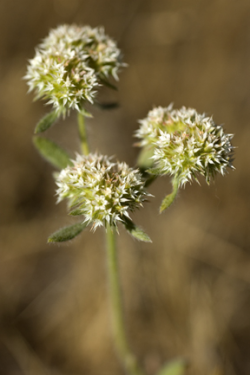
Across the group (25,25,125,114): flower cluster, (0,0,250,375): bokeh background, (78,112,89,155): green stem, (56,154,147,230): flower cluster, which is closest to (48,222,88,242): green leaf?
(56,154,147,230): flower cluster

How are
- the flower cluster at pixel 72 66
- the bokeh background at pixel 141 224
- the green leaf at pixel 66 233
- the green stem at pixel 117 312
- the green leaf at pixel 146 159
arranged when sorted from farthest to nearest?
the bokeh background at pixel 141 224 → the green stem at pixel 117 312 → the green leaf at pixel 146 159 → the flower cluster at pixel 72 66 → the green leaf at pixel 66 233

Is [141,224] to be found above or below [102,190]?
above

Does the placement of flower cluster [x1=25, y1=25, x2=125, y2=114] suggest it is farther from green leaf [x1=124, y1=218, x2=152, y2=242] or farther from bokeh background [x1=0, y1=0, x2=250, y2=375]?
bokeh background [x1=0, y1=0, x2=250, y2=375]

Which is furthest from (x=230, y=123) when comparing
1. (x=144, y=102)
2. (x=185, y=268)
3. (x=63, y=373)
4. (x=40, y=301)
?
(x=63, y=373)

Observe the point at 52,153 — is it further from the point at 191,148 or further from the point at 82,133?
the point at 191,148

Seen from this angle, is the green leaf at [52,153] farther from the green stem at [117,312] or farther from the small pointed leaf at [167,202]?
the small pointed leaf at [167,202]

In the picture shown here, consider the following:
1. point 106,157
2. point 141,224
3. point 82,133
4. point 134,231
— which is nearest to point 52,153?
point 82,133

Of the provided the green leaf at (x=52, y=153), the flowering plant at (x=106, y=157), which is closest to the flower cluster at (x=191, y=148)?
the flowering plant at (x=106, y=157)
